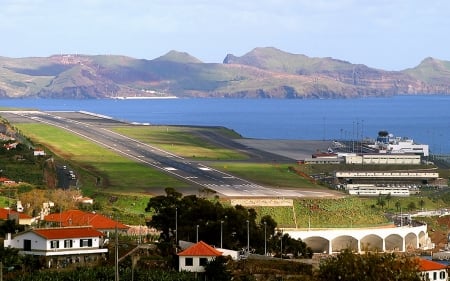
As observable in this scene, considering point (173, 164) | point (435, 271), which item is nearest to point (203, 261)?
point (435, 271)

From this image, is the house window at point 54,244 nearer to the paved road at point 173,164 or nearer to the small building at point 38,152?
the paved road at point 173,164

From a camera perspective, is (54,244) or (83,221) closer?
(54,244)

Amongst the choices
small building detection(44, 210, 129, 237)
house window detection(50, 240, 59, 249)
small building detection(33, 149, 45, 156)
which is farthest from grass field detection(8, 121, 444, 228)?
house window detection(50, 240, 59, 249)

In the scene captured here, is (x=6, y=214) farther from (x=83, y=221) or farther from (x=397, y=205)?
(x=397, y=205)

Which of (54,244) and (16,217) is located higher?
(54,244)

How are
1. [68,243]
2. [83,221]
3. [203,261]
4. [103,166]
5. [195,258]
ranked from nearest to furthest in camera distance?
1. [203,261]
2. [195,258]
3. [68,243]
4. [83,221]
5. [103,166]

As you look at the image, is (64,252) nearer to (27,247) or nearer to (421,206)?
(27,247)

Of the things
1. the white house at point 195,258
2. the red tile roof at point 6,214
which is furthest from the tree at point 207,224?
the white house at point 195,258

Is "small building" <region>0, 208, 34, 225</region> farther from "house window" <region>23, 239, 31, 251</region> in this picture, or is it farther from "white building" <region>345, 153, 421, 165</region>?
"white building" <region>345, 153, 421, 165</region>
